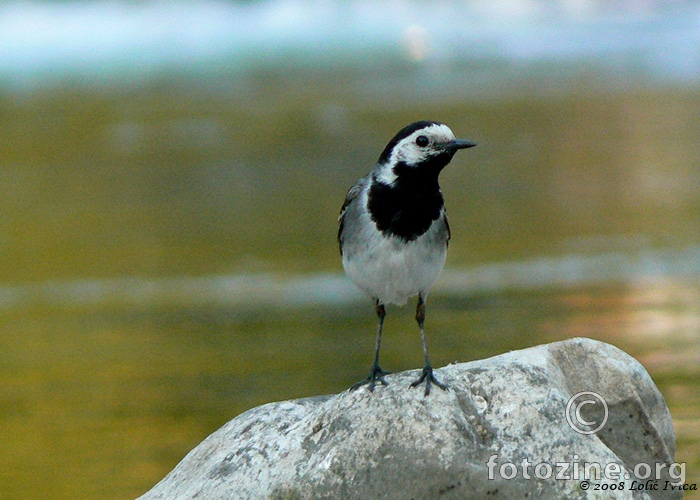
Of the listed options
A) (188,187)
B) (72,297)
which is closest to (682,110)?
(188,187)

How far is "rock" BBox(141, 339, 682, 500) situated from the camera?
30.8ft

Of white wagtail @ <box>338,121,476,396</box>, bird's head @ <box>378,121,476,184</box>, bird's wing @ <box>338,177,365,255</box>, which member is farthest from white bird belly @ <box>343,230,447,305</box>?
bird's head @ <box>378,121,476,184</box>

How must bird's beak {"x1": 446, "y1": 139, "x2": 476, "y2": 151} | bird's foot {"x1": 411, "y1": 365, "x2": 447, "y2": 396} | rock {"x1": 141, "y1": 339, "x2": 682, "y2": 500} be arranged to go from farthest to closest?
bird's foot {"x1": 411, "y1": 365, "x2": 447, "y2": 396}
rock {"x1": 141, "y1": 339, "x2": 682, "y2": 500}
bird's beak {"x1": 446, "y1": 139, "x2": 476, "y2": 151}

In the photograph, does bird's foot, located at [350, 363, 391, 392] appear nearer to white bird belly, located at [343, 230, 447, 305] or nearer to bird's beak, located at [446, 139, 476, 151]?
white bird belly, located at [343, 230, 447, 305]

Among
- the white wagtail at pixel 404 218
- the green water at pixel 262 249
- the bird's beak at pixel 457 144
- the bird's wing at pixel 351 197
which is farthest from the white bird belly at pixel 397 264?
the green water at pixel 262 249

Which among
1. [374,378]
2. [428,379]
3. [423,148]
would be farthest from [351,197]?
[428,379]

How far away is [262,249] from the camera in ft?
91.8

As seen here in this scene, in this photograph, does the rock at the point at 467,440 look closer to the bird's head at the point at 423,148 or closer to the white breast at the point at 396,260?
the white breast at the point at 396,260

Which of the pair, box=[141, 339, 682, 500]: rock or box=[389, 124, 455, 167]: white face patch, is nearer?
box=[389, 124, 455, 167]: white face patch

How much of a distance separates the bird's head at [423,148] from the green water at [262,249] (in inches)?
→ 216

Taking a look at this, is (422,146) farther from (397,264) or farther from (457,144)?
(397,264)

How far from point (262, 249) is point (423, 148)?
746 inches

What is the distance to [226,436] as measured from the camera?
10.6 meters

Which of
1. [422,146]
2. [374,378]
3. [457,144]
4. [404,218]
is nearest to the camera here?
[457,144]
